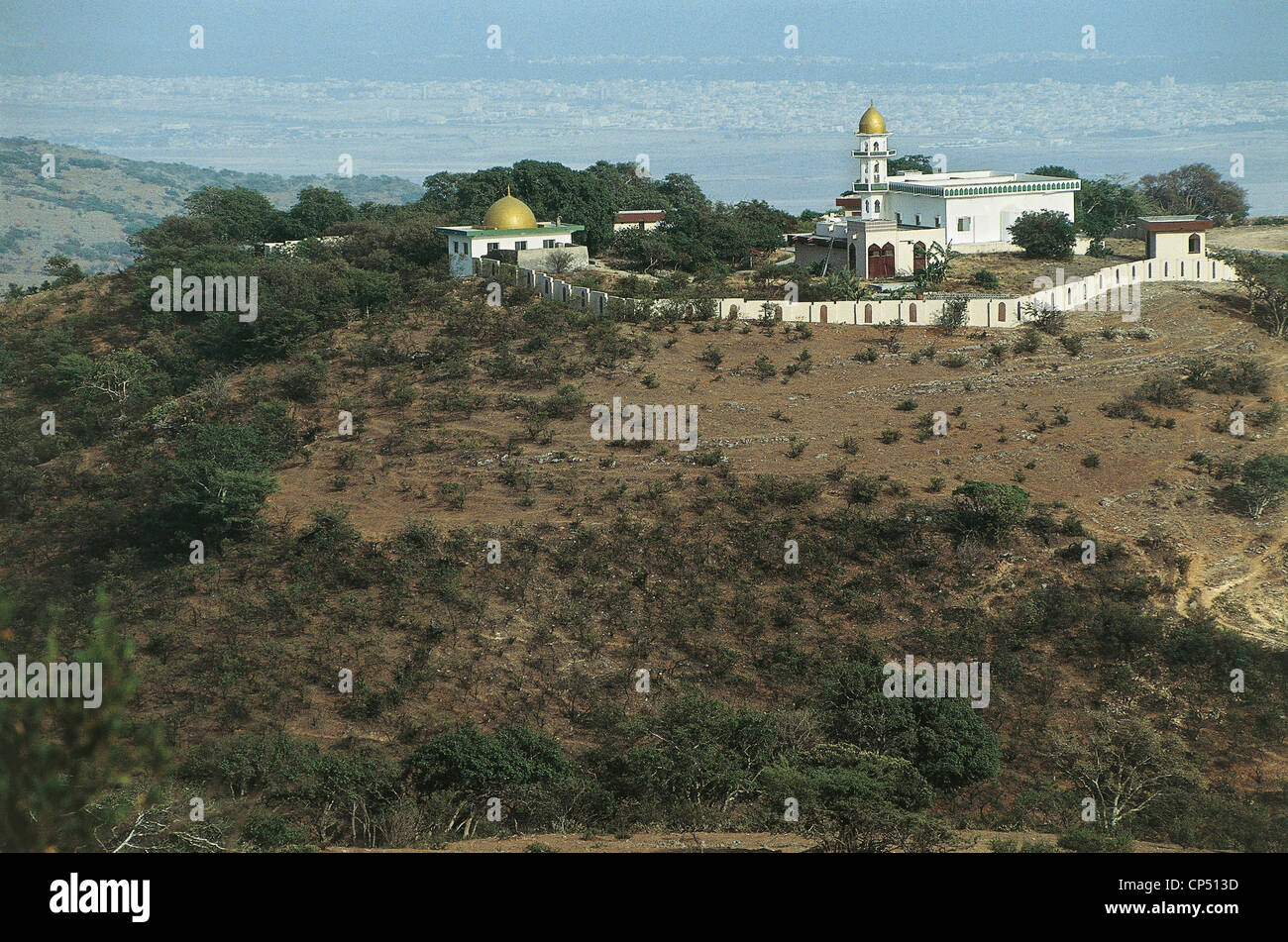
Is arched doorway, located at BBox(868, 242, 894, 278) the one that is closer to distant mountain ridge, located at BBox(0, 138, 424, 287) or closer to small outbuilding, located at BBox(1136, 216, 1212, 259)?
small outbuilding, located at BBox(1136, 216, 1212, 259)

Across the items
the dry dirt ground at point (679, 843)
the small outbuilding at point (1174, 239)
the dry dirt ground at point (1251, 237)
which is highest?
the dry dirt ground at point (1251, 237)

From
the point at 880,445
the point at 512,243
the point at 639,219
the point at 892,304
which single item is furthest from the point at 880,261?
the point at 639,219

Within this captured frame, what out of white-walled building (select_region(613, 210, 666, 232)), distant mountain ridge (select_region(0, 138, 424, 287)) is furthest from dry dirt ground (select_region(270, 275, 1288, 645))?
distant mountain ridge (select_region(0, 138, 424, 287))

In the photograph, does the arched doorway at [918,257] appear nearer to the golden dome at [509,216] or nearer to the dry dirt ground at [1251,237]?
the golden dome at [509,216]

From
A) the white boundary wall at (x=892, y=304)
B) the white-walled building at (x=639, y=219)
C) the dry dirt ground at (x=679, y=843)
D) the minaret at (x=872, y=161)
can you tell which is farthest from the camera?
the white-walled building at (x=639, y=219)

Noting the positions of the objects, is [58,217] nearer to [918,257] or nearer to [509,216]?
[509,216]

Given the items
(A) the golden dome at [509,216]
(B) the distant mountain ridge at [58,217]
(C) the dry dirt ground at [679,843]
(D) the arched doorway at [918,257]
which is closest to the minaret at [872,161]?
(D) the arched doorway at [918,257]

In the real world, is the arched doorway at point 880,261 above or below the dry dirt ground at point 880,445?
above
